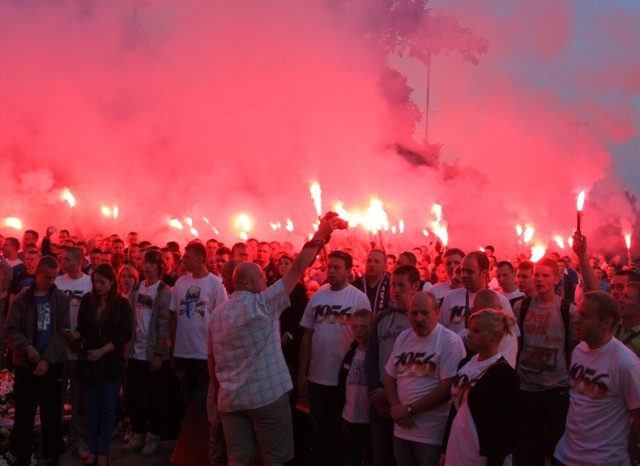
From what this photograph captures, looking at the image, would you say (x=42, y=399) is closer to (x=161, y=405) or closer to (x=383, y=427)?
(x=161, y=405)

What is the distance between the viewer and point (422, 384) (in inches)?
211

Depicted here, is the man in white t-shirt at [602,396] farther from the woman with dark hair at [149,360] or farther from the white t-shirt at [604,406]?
the woman with dark hair at [149,360]

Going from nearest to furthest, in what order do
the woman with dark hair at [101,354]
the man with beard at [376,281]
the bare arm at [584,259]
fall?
1. the bare arm at [584,259]
2. the woman with dark hair at [101,354]
3. the man with beard at [376,281]

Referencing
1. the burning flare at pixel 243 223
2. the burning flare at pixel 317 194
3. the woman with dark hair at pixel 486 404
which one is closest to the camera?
the woman with dark hair at pixel 486 404

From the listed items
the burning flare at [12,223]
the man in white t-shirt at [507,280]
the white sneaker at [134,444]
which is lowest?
the white sneaker at [134,444]

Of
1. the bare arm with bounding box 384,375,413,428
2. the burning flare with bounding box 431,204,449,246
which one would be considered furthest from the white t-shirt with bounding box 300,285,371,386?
the burning flare with bounding box 431,204,449,246

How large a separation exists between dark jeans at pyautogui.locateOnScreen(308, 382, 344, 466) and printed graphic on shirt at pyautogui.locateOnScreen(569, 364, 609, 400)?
220 cm

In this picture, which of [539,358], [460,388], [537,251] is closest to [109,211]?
[537,251]

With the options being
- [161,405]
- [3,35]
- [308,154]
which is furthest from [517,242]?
[161,405]

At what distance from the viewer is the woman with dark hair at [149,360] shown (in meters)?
7.75

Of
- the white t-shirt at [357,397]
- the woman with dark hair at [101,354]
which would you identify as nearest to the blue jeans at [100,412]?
the woman with dark hair at [101,354]

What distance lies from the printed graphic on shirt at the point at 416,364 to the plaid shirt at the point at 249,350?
0.82 metres

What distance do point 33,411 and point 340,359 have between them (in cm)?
275

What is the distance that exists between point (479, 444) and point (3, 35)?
64.0ft
